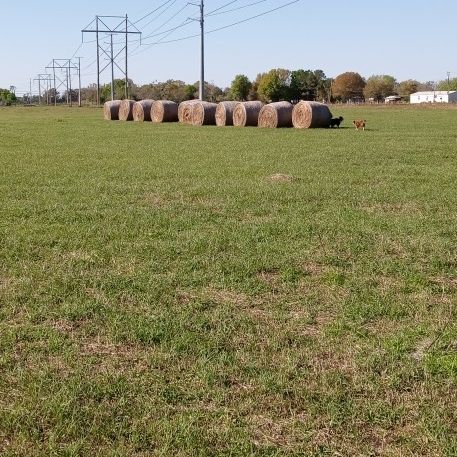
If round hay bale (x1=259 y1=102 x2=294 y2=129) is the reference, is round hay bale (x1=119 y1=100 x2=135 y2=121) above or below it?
above

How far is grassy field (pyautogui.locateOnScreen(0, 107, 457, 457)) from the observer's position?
3594mm

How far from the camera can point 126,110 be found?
4444 cm

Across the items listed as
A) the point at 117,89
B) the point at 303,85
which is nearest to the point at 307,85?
the point at 303,85

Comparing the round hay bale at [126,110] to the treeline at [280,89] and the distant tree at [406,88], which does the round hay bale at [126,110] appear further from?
the distant tree at [406,88]

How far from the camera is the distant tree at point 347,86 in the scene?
14488cm

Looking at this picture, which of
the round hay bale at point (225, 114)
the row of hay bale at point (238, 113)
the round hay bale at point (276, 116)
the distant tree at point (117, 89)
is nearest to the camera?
the row of hay bale at point (238, 113)

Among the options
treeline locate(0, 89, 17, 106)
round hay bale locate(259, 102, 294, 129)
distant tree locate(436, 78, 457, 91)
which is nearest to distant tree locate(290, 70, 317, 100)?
distant tree locate(436, 78, 457, 91)

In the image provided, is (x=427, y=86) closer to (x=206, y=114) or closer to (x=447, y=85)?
(x=447, y=85)

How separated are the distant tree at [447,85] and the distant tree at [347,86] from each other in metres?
31.7

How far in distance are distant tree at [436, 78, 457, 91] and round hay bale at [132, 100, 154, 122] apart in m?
145

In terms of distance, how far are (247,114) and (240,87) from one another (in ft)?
331

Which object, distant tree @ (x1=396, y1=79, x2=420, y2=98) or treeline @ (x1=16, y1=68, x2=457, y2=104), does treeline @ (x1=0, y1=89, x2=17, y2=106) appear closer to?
treeline @ (x1=16, y1=68, x2=457, y2=104)

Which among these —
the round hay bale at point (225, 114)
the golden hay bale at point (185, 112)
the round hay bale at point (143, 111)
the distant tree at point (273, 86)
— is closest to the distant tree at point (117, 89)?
the distant tree at point (273, 86)

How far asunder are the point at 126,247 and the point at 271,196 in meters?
4.00
